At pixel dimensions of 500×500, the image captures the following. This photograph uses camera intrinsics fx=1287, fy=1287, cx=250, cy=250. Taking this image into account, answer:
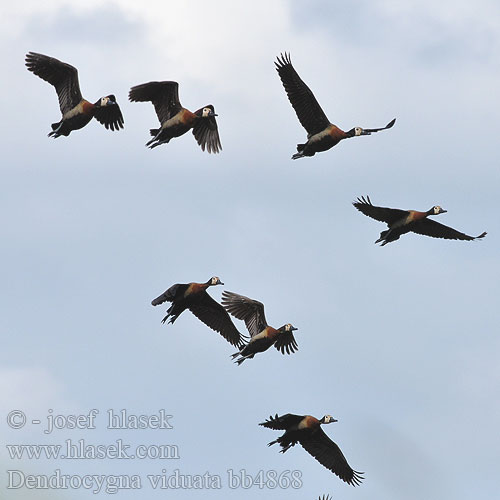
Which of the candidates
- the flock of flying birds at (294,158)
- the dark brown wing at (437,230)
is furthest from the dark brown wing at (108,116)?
the dark brown wing at (437,230)

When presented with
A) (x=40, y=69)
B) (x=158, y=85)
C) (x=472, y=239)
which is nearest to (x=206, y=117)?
(x=158, y=85)

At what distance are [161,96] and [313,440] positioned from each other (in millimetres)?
10388

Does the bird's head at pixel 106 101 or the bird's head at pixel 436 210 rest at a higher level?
the bird's head at pixel 106 101

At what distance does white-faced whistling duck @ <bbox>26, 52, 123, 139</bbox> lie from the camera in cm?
3484

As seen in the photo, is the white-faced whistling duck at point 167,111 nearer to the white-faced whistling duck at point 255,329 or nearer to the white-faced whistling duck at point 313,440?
the white-faced whistling duck at point 255,329

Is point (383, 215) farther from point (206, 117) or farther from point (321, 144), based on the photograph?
point (206, 117)

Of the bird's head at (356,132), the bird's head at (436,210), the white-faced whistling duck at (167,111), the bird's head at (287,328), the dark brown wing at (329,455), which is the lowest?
the dark brown wing at (329,455)

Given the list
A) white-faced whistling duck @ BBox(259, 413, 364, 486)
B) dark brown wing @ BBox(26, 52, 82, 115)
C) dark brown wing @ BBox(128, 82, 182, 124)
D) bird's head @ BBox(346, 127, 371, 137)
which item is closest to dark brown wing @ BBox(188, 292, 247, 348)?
white-faced whistling duck @ BBox(259, 413, 364, 486)

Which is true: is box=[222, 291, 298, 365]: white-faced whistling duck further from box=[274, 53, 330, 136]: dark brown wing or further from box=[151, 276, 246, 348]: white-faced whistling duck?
box=[274, 53, 330, 136]: dark brown wing

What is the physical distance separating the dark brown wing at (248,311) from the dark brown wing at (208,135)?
488 centimetres

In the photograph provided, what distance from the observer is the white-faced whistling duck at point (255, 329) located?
1337 inches

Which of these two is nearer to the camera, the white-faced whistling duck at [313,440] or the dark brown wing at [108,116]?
the white-faced whistling duck at [313,440]

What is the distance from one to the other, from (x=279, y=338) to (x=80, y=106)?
325 inches

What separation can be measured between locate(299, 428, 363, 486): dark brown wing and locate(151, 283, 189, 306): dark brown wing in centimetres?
514
